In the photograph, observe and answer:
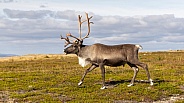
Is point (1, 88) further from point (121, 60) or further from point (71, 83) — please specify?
point (121, 60)

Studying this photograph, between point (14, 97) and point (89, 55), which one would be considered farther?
point (89, 55)

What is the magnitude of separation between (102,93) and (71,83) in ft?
14.9

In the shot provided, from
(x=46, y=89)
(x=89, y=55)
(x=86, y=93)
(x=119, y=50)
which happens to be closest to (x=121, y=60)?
(x=119, y=50)

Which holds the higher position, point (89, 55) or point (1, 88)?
point (89, 55)

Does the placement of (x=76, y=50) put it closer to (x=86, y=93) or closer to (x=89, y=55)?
(x=89, y=55)

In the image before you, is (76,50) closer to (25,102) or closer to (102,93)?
(102,93)

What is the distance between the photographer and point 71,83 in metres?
20.1

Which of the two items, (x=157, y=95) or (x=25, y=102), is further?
(x=157, y=95)

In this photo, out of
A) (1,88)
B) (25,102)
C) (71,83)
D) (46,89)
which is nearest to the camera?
(25,102)

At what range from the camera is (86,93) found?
51.9 feet

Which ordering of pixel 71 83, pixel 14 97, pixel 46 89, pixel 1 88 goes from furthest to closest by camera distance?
pixel 71 83 < pixel 1 88 < pixel 46 89 < pixel 14 97

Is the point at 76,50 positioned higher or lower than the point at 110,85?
higher

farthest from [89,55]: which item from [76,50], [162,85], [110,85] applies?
[162,85]

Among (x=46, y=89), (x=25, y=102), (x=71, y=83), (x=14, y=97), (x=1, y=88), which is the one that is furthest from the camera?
(x=71, y=83)
